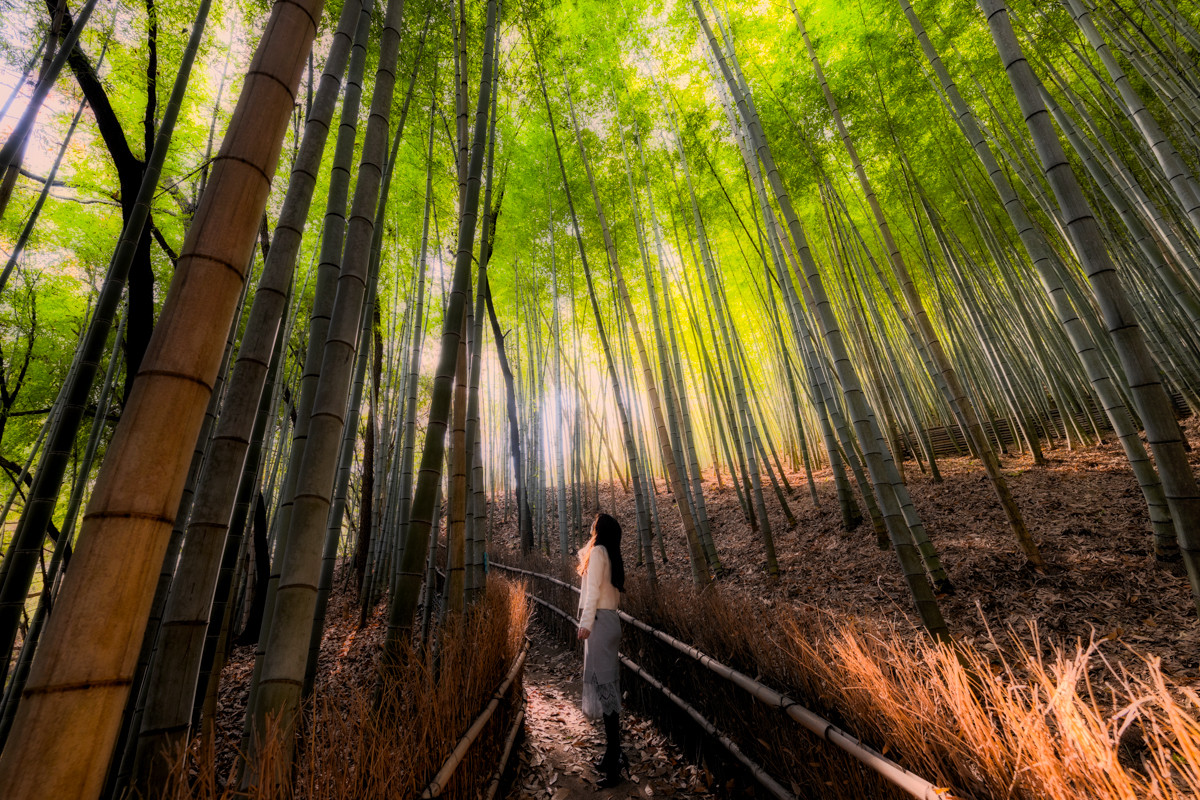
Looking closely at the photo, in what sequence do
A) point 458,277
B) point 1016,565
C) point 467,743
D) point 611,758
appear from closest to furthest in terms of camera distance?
point 467,743 → point 458,277 → point 611,758 → point 1016,565

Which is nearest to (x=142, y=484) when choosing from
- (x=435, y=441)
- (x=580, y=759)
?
(x=435, y=441)

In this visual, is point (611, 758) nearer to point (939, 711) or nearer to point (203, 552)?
point (939, 711)

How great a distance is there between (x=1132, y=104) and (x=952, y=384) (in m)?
1.95

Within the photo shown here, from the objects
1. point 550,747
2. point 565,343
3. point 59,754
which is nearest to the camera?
point 59,754

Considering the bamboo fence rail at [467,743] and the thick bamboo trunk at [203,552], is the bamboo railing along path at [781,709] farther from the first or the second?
the thick bamboo trunk at [203,552]

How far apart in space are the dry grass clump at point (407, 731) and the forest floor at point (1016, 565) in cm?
167

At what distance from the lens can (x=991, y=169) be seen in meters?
2.42

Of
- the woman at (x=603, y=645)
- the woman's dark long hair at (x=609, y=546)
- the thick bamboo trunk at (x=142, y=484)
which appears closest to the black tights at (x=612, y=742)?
the woman at (x=603, y=645)

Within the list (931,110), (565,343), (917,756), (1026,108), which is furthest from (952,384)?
(565,343)

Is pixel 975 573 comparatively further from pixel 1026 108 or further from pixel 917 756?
pixel 1026 108

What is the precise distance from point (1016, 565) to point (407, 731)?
12.4 feet

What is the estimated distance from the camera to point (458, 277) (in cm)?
194

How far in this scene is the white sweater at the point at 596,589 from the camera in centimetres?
237

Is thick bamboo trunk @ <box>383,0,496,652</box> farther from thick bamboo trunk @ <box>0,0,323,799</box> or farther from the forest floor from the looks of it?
the forest floor
